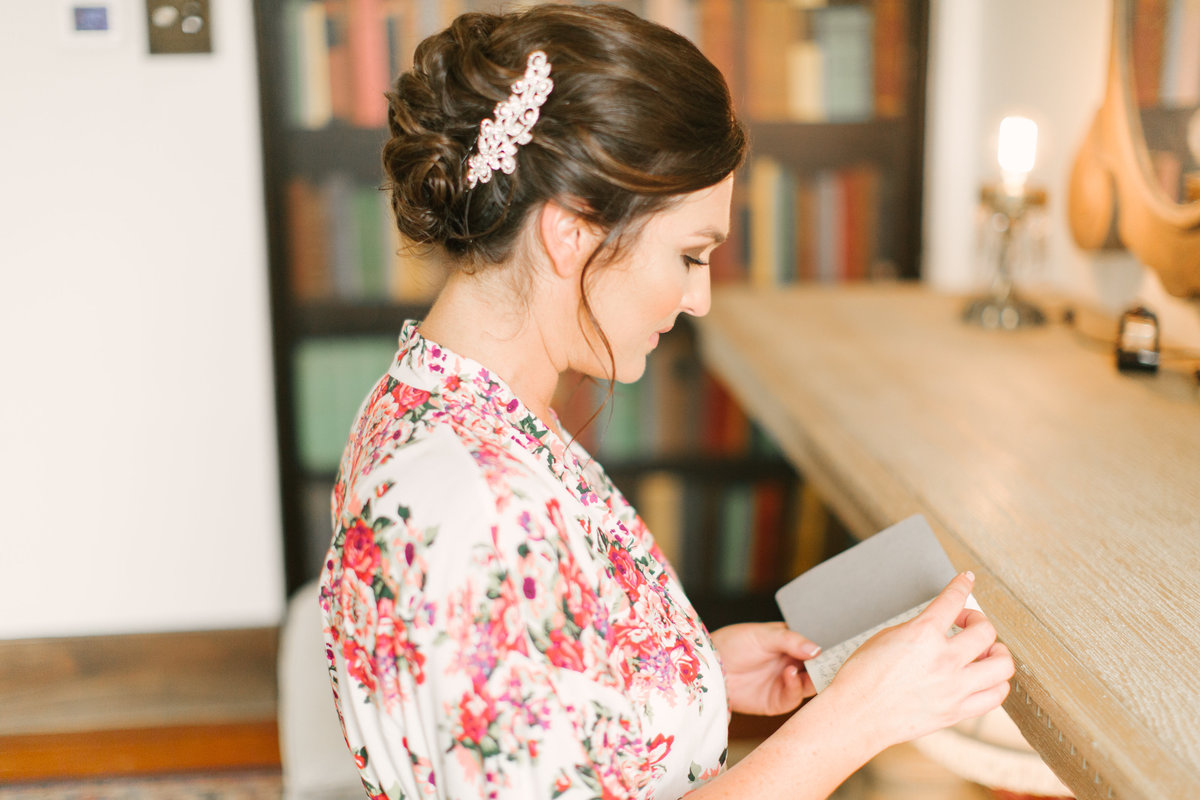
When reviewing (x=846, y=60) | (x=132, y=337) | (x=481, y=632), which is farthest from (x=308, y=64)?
(x=481, y=632)

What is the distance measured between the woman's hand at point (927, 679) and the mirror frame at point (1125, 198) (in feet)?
3.02

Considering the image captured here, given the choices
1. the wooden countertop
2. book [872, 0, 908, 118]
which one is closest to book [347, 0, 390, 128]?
the wooden countertop

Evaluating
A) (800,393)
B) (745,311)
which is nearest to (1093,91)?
(745,311)

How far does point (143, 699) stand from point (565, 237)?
6.87 ft

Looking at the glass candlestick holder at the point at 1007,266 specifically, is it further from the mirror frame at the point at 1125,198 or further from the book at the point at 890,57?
the book at the point at 890,57

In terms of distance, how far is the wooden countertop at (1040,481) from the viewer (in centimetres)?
68

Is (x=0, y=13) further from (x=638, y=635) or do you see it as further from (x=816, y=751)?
(x=816, y=751)

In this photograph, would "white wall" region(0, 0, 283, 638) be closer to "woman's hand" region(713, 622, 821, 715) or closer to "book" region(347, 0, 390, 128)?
"book" region(347, 0, 390, 128)

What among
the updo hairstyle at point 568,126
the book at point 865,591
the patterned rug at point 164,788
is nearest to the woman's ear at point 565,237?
the updo hairstyle at point 568,126

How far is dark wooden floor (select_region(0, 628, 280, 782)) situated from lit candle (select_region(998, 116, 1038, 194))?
189 centimetres

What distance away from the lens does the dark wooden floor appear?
2.31 meters

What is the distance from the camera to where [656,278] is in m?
0.92

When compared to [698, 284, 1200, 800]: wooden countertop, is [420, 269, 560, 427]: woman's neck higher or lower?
higher

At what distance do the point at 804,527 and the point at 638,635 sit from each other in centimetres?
183
